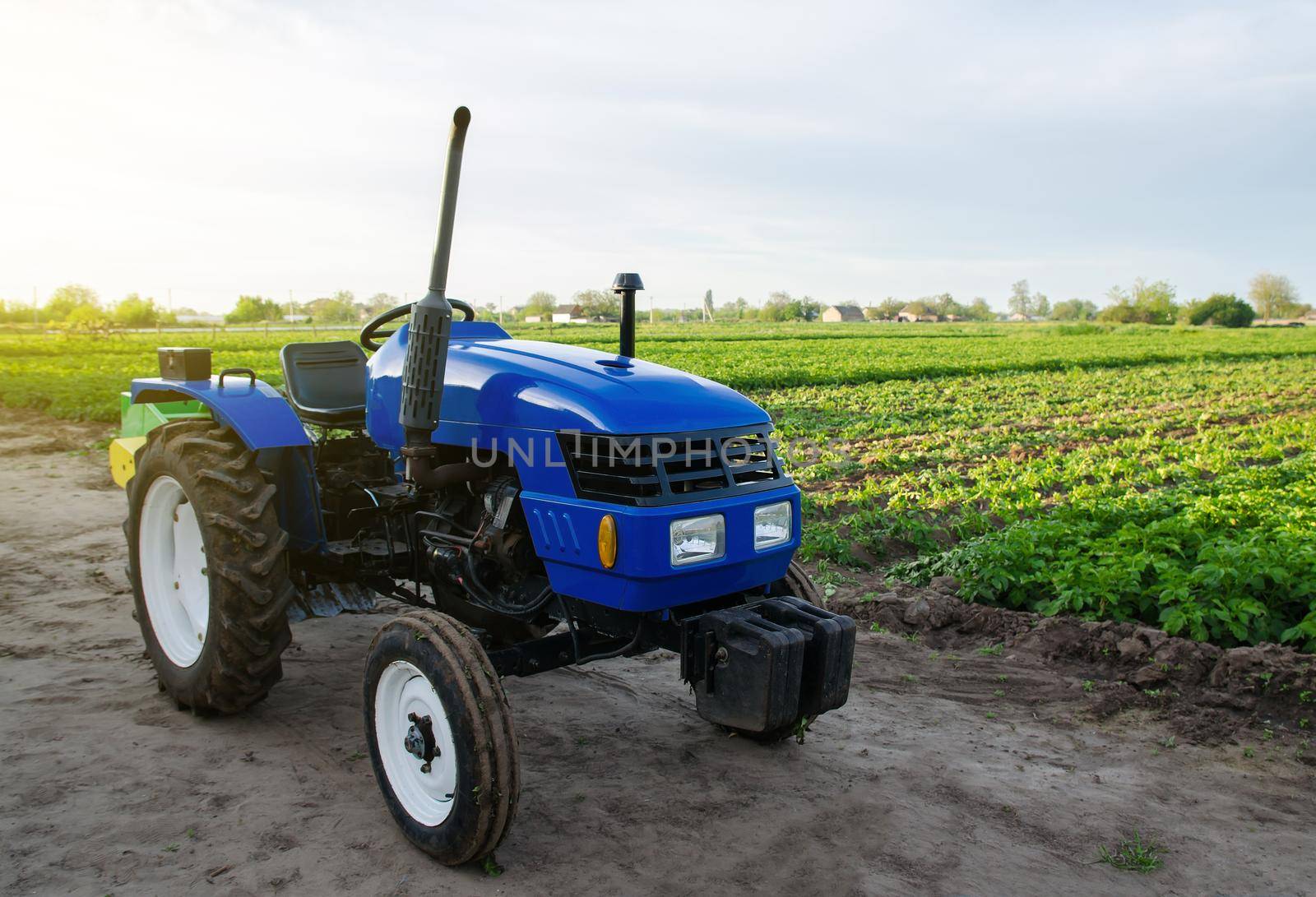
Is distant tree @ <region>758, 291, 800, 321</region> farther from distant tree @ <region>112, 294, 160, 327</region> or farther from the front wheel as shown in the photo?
the front wheel

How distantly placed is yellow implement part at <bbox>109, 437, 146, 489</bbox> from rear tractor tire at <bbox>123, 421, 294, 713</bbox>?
0.51 m

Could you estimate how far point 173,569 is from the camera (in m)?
4.31

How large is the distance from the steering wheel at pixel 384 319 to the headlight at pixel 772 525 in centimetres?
156

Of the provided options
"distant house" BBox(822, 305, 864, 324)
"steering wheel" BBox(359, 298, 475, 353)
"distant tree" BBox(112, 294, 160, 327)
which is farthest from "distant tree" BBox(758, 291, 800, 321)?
"steering wheel" BBox(359, 298, 475, 353)

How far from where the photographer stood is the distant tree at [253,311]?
207ft

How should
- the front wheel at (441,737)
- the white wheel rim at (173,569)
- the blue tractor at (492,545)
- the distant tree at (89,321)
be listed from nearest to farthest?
the front wheel at (441,737) → the blue tractor at (492,545) → the white wheel rim at (173,569) → the distant tree at (89,321)

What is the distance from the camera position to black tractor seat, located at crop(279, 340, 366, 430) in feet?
15.1

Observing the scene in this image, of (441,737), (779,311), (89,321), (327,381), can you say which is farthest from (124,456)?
(779,311)

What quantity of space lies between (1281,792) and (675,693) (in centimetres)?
239

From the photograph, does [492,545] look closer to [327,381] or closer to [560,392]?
[560,392]

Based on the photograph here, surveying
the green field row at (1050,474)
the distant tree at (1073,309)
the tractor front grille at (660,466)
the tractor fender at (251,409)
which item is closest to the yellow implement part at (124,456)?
the tractor fender at (251,409)

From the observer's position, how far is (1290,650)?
14.7ft

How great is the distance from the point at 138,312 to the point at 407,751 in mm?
60346

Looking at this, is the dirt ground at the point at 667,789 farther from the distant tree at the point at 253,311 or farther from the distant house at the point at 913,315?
the distant house at the point at 913,315
